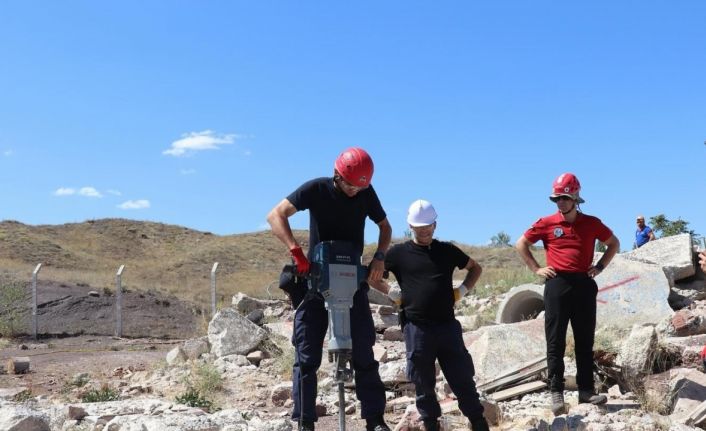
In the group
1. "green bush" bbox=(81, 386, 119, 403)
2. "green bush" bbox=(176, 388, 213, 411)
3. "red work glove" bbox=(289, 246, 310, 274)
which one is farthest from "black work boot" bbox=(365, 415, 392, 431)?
"green bush" bbox=(81, 386, 119, 403)

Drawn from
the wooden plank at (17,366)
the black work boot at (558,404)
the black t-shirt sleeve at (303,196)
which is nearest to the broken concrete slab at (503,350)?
the black work boot at (558,404)

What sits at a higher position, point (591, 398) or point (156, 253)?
point (156, 253)

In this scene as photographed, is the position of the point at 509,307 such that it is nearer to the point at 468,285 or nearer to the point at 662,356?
the point at 662,356

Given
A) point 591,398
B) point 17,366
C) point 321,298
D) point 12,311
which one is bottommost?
point 591,398

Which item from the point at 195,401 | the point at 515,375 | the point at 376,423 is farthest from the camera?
the point at 195,401

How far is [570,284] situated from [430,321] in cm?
142

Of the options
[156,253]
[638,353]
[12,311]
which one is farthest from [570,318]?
[156,253]

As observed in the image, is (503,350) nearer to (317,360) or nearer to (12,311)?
(317,360)

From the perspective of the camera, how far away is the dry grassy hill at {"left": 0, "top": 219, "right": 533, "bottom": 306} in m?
37.0

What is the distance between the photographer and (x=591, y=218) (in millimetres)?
5984

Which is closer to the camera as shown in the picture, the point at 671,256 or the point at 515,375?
the point at 515,375

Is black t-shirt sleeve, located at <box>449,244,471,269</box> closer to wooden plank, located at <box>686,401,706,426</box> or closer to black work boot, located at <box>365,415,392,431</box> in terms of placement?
black work boot, located at <box>365,415,392,431</box>

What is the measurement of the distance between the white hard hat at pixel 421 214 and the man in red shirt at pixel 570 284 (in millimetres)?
1378

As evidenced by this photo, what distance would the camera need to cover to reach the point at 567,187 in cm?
589
